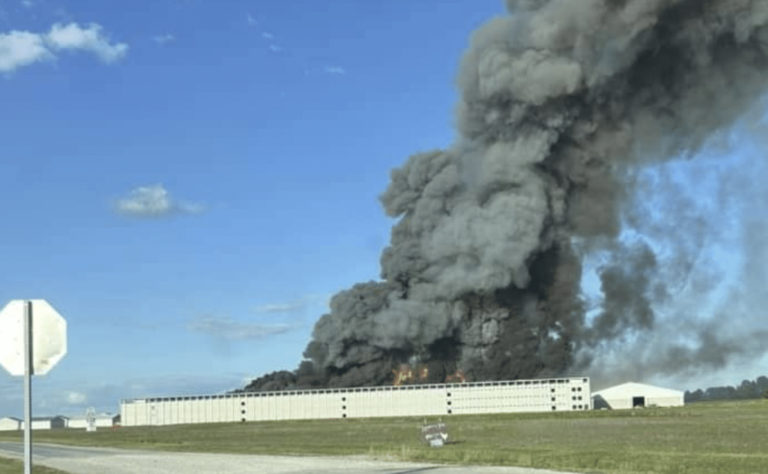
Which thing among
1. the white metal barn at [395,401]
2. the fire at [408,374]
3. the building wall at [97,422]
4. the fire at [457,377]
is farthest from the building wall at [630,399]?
the building wall at [97,422]

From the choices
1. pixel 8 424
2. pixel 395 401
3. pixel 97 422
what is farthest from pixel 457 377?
pixel 8 424

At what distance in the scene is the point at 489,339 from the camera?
10438cm

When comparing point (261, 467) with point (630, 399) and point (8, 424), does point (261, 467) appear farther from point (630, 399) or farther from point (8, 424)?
point (8, 424)

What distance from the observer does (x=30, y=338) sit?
979 centimetres

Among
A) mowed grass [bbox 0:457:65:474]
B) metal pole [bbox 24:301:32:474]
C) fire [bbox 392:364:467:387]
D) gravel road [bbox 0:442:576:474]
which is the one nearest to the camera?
metal pole [bbox 24:301:32:474]

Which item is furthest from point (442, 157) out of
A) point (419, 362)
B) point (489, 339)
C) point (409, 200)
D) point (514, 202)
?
point (419, 362)

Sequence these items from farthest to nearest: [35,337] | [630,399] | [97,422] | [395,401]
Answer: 1. [97,422]
2. [630,399]
3. [395,401]
4. [35,337]

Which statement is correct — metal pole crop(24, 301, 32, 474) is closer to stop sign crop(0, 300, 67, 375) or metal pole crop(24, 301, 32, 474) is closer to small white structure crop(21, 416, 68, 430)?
stop sign crop(0, 300, 67, 375)

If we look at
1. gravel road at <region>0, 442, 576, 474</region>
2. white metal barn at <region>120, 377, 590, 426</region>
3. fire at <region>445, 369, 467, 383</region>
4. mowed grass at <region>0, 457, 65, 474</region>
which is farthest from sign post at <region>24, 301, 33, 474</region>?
fire at <region>445, 369, 467, 383</region>

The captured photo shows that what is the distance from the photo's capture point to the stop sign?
9906 millimetres

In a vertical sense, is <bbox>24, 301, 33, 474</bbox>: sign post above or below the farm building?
above

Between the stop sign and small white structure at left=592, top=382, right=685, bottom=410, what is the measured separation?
116m

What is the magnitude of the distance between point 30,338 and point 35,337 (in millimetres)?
103

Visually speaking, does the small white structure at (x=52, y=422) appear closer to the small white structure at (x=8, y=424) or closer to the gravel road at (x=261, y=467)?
the small white structure at (x=8, y=424)
